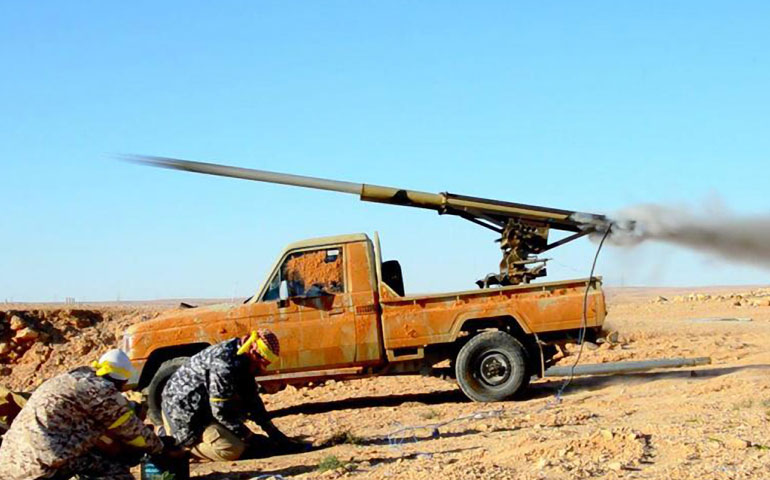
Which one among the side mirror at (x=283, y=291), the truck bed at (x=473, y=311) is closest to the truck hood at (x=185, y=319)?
the side mirror at (x=283, y=291)

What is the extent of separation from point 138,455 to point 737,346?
11.8 metres

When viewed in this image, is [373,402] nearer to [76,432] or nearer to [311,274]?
[311,274]

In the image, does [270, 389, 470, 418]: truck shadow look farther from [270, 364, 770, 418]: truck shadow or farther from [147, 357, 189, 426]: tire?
[147, 357, 189, 426]: tire

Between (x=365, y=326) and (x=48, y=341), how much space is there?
13.3 metres

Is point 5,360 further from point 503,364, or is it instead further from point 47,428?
point 47,428

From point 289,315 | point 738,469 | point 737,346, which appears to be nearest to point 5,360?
point 289,315

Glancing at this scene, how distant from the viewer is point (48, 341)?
21.2 meters

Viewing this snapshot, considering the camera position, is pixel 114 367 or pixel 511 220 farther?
pixel 511 220

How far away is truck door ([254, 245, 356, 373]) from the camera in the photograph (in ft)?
34.4

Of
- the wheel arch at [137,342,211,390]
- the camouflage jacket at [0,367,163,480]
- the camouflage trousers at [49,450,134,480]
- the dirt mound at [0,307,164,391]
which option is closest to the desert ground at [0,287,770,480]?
the camouflage trousers at [49,450,134,480]

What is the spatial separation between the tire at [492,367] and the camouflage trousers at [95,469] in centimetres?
497

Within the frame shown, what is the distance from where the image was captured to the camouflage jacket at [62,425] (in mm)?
5992

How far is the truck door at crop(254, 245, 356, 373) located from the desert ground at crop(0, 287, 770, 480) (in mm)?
707

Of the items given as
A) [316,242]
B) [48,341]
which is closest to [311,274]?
[316,242]
